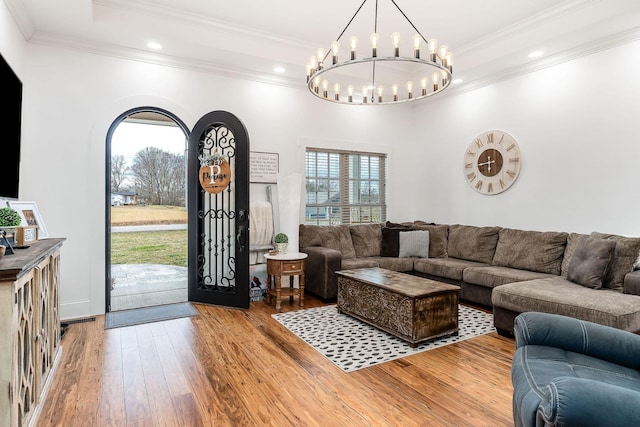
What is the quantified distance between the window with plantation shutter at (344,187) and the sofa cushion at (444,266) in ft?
4.54

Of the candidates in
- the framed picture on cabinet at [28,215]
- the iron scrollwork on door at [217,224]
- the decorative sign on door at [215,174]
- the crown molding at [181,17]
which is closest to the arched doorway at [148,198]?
the iron scrollwork on door at [217,224]

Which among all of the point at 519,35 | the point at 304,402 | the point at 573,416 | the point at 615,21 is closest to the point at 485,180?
the point at 519,35

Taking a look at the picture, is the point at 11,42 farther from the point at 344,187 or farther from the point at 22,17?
the point at 344,187

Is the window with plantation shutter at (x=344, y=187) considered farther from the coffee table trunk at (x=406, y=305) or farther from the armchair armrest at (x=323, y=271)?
the coffee table trunk at (x=406, y=305)

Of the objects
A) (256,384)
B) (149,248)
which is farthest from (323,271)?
(149,248)

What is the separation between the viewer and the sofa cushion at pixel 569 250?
3943 millimetres

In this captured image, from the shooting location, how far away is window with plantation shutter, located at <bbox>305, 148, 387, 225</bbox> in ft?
18.2

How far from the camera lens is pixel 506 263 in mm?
4477

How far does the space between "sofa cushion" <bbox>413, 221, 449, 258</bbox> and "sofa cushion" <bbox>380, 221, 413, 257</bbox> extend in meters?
0.31

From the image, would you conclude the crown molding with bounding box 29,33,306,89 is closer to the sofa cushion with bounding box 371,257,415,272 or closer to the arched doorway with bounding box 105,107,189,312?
the arched doorway with bounding box 105,107,189,312

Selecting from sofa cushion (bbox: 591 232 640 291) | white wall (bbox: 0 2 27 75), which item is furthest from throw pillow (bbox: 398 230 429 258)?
white wall (bbox: 0 2 27 75)

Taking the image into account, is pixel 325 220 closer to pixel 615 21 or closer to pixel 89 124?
pixel 89 124

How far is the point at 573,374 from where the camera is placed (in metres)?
1.67

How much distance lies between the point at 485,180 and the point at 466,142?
68 centimetres
